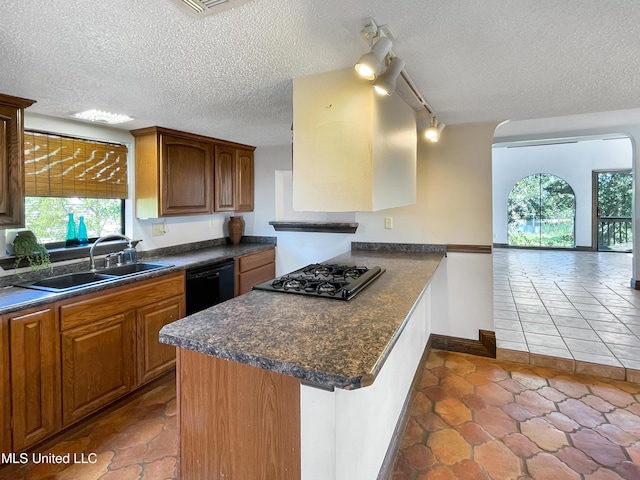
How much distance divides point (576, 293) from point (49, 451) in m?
5.98

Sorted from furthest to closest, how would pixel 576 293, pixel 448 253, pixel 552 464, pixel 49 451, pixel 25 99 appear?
pixel 576 293 → pixel 448 253 → pixel 25 99 → pixel 49 451 → pixel 552 464

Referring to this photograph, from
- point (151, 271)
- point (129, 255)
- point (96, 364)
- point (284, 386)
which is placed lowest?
point (96, 364)

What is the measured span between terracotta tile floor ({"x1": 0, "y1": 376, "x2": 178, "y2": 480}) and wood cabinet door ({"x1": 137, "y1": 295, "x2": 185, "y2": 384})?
224 millimetres

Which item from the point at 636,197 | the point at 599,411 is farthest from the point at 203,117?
the point at 636,197

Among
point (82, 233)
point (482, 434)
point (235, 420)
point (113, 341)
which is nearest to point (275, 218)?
point (82, 233)

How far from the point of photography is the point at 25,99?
83.9 inches

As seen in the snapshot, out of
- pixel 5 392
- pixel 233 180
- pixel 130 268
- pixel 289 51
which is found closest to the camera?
pixel 289 51

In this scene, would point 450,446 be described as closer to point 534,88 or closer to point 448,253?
point 448,253

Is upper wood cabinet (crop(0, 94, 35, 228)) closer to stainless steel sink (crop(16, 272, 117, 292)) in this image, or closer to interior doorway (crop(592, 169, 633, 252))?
stainless steel sink (crop(16, 272, 117, 292))

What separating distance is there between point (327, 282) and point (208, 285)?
163 centimetres

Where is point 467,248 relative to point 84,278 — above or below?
above

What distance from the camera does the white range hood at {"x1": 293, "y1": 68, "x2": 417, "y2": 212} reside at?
1.75 metres

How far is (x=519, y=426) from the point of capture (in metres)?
2.17

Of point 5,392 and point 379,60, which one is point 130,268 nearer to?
point 5,392
